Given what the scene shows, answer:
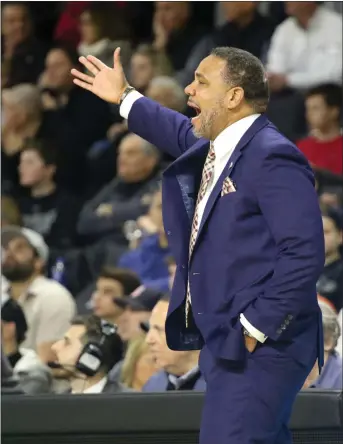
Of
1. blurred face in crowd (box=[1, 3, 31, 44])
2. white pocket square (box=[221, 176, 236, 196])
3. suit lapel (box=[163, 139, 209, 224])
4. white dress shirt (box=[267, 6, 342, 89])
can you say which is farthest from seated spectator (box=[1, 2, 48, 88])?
white pocket square (box=[221, 176, 236, 196])

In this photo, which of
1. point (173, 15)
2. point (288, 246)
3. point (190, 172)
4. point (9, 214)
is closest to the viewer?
point (288, 246)

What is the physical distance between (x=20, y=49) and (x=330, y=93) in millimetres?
2866

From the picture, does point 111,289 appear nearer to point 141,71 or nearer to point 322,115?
point 322,115

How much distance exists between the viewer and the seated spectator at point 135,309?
6.16 meters

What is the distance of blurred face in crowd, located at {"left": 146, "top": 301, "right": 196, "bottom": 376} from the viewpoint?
503 centimetres

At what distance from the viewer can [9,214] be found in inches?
306

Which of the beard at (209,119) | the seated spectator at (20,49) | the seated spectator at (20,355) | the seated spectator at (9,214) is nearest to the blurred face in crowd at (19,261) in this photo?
the seated spectator at (9,214)

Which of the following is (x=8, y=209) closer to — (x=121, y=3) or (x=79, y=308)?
(x=79, y=308)

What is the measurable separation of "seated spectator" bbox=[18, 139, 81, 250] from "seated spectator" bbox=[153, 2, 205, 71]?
1007 mm

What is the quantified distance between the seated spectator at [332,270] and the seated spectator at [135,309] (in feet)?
2.63

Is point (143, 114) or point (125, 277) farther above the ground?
point (143, 114)

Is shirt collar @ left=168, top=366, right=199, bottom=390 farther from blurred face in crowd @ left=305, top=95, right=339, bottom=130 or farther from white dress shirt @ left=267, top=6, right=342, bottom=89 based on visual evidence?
white dress shirt @ left=267, top=6, right=342, bottom=89

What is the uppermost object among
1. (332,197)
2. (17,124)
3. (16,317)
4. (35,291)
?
(17,124)

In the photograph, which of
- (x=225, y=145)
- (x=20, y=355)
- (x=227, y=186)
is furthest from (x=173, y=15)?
(x=227, y=186)
